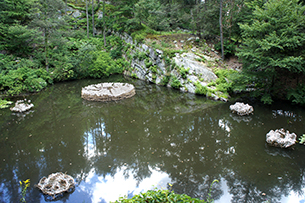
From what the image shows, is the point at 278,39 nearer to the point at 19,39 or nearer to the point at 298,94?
the point at 298,94

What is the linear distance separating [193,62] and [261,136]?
336 inches

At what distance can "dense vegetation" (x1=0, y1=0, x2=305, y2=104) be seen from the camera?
1030 cm

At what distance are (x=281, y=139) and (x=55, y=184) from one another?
7995 millimetres

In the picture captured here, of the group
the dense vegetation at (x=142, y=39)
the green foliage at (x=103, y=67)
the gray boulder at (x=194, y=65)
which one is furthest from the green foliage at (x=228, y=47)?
the green foliage at (x=103, y=67)

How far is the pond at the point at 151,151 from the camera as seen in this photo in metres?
5.32

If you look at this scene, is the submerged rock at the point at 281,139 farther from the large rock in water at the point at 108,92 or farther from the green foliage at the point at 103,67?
the green foliage at the point at 103,67

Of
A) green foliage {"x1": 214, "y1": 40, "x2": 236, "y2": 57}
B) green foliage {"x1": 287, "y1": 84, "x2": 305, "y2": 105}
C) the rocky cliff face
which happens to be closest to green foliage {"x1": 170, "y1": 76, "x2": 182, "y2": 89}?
the rocky cliff face

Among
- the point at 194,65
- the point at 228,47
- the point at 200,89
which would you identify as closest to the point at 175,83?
the point at 194,65

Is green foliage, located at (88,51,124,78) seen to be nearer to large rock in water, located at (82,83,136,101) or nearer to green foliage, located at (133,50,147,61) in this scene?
green foliage, located at (133,50,147,61)

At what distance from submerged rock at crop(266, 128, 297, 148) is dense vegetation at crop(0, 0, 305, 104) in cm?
413

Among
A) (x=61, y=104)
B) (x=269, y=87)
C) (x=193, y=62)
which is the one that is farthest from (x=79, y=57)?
(x=269, y=87)

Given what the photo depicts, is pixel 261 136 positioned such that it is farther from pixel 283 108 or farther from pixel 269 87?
pixel 269 87

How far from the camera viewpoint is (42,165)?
6.21 meters

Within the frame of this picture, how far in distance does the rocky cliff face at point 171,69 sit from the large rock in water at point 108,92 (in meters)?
3.60
